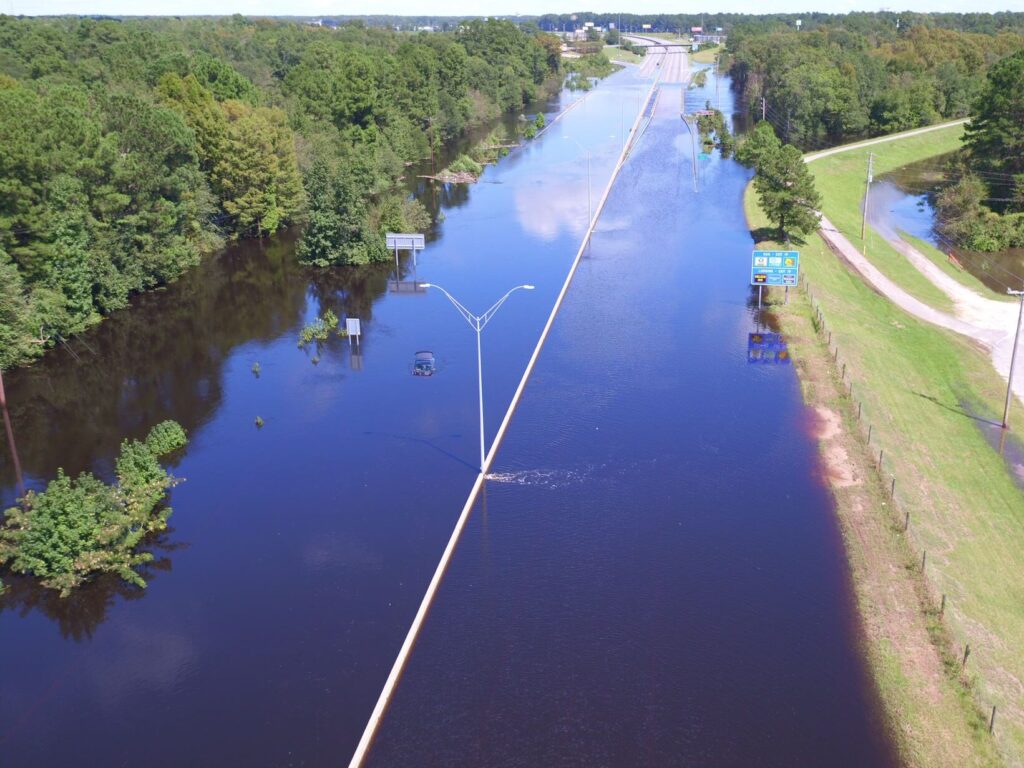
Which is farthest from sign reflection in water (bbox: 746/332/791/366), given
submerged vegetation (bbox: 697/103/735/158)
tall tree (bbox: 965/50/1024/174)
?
submerged vegetation (bbox: 697/103/735/158)

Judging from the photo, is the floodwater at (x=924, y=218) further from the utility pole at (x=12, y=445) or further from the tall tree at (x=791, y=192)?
the utility pole at (x=12, y=445)

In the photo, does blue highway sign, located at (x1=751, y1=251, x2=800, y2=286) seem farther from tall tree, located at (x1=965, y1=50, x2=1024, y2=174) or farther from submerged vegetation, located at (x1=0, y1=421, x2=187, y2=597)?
submerged vegetation, located at (x1=0, y1=421, x2=187, y2=597)

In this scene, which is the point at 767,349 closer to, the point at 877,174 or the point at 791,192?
the point at 791,192

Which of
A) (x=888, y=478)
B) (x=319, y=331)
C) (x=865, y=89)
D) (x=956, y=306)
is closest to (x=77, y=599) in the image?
(x=319, y=331)

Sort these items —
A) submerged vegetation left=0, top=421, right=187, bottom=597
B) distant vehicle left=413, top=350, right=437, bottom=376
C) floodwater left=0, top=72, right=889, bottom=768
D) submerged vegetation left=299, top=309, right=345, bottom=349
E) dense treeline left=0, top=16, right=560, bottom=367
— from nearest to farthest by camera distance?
floodwater left=0, top=72, right=889, bottom=768
submerged vegetation left=0, top=421, right=187, bottom=597
distant vehicle left=413, top=350, right=437, bottom=376
dense treeline left=0, top=16, right=560, bottom=367
submerged vegetation left=299, top=309, right=345, bottom=349

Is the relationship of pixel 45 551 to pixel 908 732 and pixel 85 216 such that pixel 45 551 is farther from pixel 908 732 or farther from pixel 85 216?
pixel 85 216
